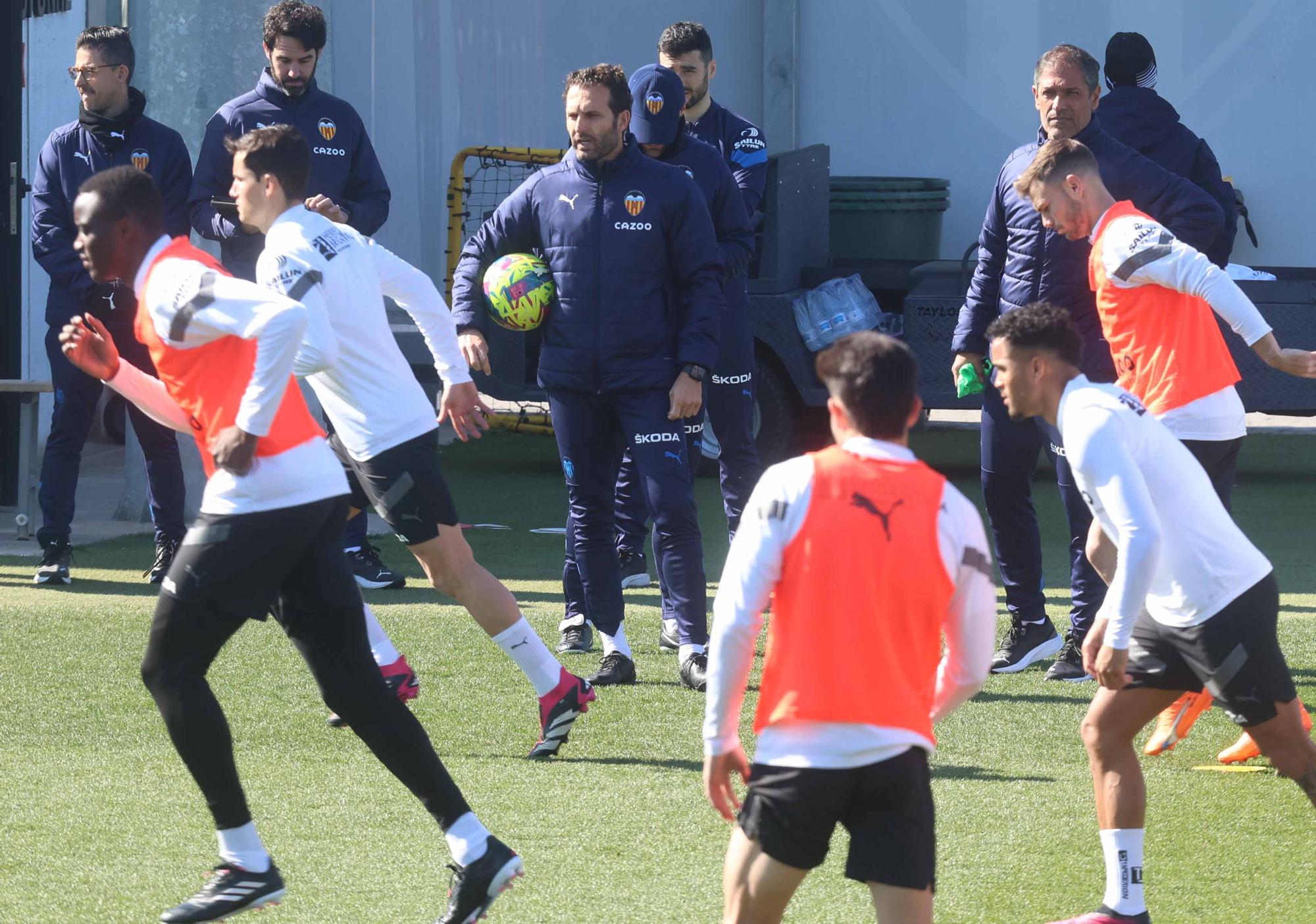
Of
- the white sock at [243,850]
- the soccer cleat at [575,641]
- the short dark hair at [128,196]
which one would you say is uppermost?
the short dark hair at [128,196]

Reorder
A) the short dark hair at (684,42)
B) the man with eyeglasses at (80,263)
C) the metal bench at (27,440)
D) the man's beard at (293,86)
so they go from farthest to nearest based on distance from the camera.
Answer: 1. the metal bench at (27,440)
2. the man with eyeglasses at (80,263)
3. the man's beard at (293,86)
4. the short dark hair at (684,42)

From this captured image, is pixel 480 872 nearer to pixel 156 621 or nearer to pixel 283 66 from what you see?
pixel 156 621

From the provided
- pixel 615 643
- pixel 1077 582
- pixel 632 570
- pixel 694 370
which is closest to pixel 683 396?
pixel 694 370

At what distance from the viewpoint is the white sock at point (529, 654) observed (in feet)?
17.9

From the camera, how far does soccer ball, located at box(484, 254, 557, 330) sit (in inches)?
245

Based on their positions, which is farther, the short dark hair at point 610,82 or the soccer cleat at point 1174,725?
the short dark hair at point 610,82

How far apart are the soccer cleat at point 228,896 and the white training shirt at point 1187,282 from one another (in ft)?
9.51

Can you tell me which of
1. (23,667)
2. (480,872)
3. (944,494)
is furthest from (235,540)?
(23,667)

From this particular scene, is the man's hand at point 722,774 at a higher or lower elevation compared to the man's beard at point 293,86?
lower

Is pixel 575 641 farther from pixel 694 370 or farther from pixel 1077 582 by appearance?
pixel 1077 582

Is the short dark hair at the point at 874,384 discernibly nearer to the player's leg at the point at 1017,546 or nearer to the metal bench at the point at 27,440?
the player's leg at the point at 1017,546

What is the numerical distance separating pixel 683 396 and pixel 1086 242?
1.45 m

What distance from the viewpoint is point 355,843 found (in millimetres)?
4684

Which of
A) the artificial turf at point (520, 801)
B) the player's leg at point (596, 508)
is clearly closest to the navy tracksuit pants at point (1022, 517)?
the artificial turf at point (520, 801)
